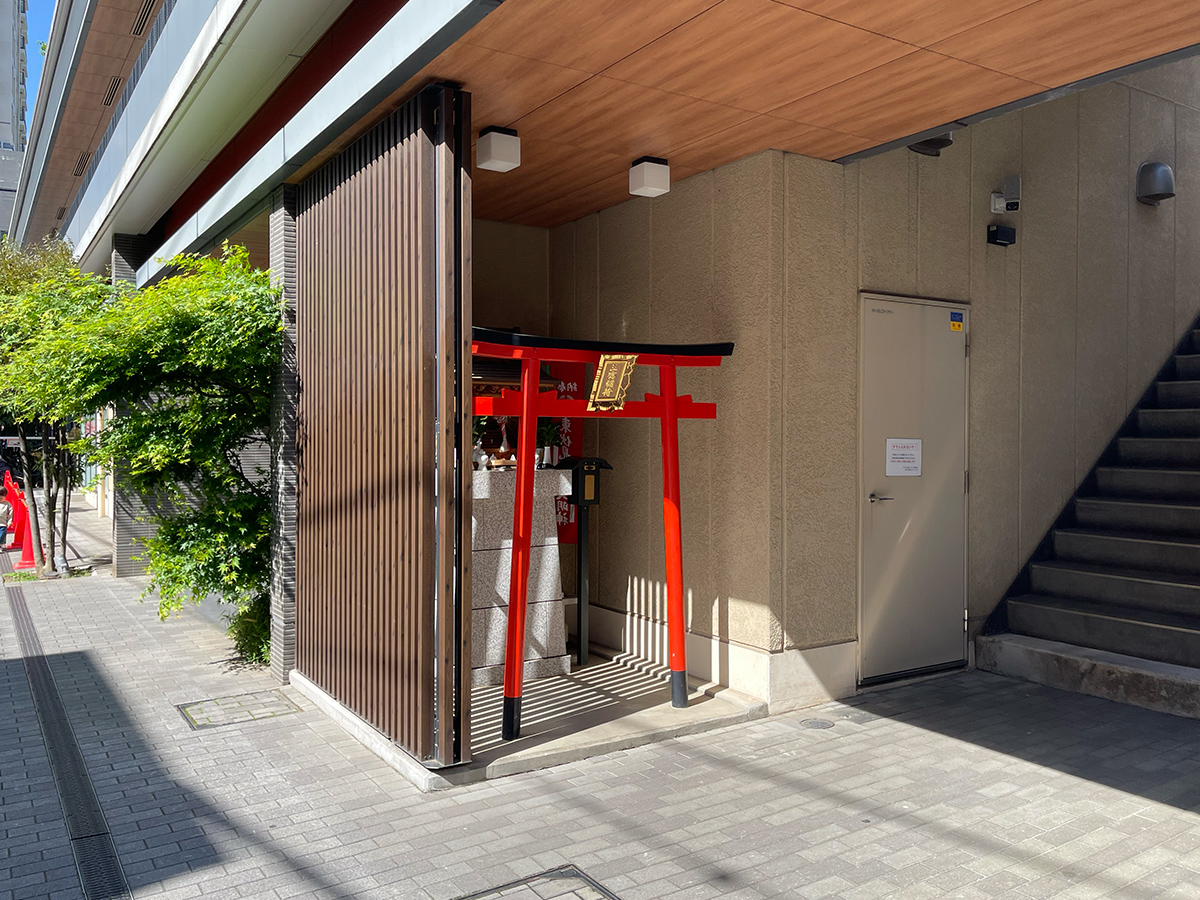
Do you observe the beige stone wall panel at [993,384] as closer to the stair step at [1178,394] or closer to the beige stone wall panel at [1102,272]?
the beige stone wall panel at [1102,272]

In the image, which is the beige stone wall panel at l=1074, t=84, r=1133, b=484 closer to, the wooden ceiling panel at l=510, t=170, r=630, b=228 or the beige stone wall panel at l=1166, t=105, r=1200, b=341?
the beige stone wall panel at l=1166, t=105, r=1200, b=341

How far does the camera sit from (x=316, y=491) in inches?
242

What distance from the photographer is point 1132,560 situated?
6891 mm

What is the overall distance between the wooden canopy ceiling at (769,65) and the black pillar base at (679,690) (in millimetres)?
3249

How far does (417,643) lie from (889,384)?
3.53 metres

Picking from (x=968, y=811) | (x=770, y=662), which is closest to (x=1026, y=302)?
(x=770, y=662)

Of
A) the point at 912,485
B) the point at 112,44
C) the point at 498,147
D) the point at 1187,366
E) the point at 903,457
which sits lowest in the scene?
the point at 912,485

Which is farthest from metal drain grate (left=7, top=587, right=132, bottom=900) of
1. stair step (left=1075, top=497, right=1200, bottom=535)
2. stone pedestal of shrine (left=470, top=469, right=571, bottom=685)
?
stair step (left=1075, top=497, right=1200, bottom=535)

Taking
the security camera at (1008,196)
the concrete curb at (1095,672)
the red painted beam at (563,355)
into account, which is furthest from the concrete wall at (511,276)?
the concrete curb at (1095,672)

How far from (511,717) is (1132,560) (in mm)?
4910

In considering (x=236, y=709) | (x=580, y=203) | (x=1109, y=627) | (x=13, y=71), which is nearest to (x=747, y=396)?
(x=580, y=203)

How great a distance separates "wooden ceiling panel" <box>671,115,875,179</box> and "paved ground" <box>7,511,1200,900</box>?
3.48 metres

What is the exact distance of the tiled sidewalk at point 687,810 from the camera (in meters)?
3.53

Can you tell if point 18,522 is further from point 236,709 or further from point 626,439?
point 626,439
